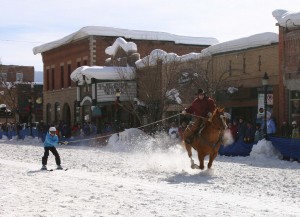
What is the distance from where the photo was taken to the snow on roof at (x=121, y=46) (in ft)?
141

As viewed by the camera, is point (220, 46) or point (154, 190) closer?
point (154, 190)

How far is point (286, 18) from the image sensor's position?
26.5m

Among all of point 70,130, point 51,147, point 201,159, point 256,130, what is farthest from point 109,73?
point 201,159

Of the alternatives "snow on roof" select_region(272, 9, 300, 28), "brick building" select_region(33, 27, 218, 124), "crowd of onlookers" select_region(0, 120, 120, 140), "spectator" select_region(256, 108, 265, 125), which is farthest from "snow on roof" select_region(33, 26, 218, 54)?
"spectator" select_region(256, 108, 265, 125)

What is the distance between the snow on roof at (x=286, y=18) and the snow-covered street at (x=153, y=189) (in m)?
8.49

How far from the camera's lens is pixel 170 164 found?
17781mm

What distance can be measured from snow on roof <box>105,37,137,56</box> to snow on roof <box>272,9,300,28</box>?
16.9 metres

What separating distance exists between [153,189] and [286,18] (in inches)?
640

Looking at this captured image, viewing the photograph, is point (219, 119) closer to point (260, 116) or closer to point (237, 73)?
point (260, 116)

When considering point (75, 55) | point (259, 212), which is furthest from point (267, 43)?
point (75, 55)

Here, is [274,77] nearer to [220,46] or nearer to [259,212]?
[220,46]

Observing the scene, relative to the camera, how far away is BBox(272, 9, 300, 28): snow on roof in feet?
85.0

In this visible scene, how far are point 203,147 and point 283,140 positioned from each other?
6994 millimetres

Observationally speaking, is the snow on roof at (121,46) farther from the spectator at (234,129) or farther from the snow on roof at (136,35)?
the spectator at (234,129)
